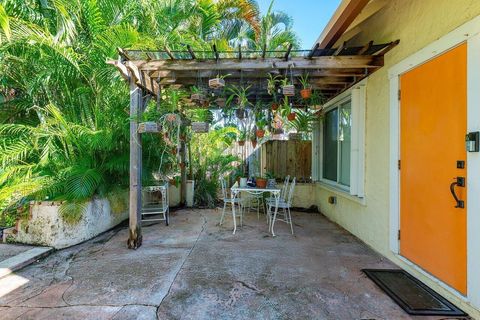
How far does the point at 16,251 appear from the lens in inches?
133

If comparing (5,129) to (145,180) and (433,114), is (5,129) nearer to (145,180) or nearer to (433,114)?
(145,180)

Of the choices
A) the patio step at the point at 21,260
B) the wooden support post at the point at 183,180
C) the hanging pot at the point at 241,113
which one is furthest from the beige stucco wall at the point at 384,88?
the patio step at the point at 21,260

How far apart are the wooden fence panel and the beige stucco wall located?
1.91m

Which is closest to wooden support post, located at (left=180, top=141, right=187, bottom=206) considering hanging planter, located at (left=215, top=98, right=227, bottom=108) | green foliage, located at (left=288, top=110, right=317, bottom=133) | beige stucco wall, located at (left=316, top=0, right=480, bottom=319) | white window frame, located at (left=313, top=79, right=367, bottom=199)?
hanging planter, located at (left=215, top=98, right=227, bottom=108)

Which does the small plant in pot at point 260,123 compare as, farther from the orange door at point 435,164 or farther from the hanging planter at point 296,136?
the orange door at point 435,164

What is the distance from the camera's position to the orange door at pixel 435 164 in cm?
220

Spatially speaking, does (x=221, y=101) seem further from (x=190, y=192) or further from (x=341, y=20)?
(x=190, y=192)

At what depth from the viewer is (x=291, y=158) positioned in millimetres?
6320

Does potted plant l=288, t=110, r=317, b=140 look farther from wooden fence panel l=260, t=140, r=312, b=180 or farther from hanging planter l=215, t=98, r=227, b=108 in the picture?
hanging planter l=215, t=98, r=227, b=108

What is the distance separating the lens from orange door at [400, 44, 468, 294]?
220cm

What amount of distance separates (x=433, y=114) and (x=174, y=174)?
4952 mm

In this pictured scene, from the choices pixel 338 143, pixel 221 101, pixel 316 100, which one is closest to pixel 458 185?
pixel 338 143

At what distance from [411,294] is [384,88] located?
236 centimetres

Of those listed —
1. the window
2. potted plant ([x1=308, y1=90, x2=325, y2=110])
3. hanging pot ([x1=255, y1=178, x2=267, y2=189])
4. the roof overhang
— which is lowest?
hanging pot ([x1=255, y1=178, x2=267, y2=189])
